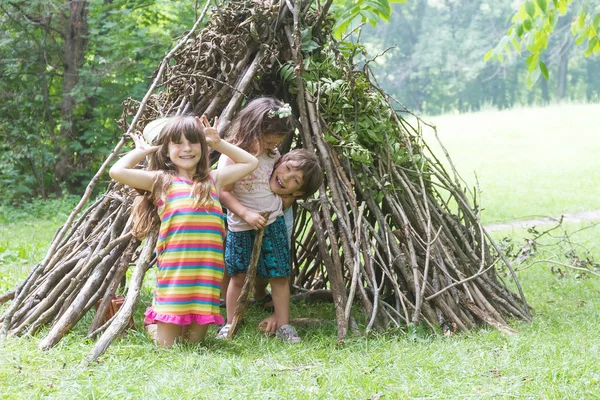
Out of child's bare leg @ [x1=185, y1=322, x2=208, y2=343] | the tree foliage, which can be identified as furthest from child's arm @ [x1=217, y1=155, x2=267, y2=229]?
the tree foliage

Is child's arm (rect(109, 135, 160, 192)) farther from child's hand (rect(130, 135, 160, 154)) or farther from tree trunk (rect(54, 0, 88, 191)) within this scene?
tree trunk (rect(54, 0, 88, 191))

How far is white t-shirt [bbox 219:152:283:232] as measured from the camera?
3.77 meters

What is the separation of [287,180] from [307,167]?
0.13m

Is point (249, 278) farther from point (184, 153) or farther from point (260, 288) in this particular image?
point (260, 288)

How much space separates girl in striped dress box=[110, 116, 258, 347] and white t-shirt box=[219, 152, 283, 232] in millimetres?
257

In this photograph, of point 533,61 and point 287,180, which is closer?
point 287,180

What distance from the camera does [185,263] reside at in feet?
11.0

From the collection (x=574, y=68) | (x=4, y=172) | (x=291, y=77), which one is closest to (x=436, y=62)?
(x=574, y=68)

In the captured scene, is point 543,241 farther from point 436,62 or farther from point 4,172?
point 436,62

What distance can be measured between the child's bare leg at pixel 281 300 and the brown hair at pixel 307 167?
515mm

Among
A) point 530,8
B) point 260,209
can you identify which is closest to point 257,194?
point 260,209

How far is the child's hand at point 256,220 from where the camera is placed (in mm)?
3607

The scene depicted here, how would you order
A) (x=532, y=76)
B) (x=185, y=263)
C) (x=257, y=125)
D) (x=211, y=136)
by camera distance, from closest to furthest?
(x=185, y=263) → (x=211, y=136) → (x=257, y=125) → (x=532, y=76)

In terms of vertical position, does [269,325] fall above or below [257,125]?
below
